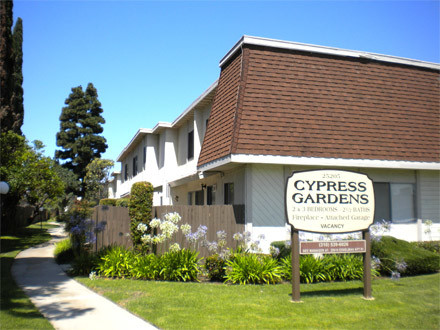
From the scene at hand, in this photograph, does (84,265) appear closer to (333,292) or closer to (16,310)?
(16,310)

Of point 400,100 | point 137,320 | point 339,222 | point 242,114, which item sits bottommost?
point 137,320

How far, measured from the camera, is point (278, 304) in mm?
7598

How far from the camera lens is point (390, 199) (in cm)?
1331

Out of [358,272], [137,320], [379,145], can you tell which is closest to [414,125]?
[379,145]

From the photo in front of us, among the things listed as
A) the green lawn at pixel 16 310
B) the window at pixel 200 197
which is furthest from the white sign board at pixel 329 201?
the window at pixel 200 197

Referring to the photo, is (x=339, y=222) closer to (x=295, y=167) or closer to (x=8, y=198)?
(x=295, y=167)

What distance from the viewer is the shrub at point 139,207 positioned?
13508mm

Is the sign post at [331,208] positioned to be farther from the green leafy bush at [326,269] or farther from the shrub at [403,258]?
the shrub at [403,258]

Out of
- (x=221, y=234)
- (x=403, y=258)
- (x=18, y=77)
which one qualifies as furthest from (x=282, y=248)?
(x=18, y=77)

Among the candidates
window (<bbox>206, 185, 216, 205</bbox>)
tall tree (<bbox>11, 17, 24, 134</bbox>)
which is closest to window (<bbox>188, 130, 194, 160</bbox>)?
window (<bbox>206, 185, 216, 205</bbox>)

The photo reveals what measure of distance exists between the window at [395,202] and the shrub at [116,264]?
793cm

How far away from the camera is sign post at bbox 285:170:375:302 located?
8.18m

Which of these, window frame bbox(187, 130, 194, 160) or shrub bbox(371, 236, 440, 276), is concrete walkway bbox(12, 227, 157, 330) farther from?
window frame bbox(187, 130, 194, 160)

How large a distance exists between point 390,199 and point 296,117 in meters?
4.36
